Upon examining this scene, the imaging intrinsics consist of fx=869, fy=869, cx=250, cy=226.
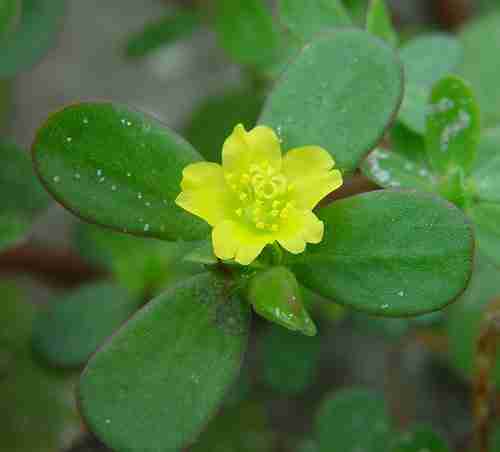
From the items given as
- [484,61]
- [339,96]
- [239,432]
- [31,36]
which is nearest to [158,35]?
[31,36]

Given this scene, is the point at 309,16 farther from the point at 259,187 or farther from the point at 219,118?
the point at 219,118

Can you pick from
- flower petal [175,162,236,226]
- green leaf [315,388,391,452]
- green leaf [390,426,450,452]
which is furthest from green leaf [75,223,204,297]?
flower petal [175,162,236,226]

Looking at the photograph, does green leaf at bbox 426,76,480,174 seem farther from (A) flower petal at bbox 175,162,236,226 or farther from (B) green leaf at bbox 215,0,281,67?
(B) green leaf at bbox 215,0,281,67

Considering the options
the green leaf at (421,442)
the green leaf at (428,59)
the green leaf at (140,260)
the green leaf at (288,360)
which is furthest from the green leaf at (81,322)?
the green leaf at (428,59)

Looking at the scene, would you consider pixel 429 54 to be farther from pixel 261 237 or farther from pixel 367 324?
pixel 261 237

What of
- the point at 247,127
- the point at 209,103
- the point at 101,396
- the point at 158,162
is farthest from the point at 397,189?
the point at 209,103

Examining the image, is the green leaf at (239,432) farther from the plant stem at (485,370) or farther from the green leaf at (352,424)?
the plant stem at (485,370)
